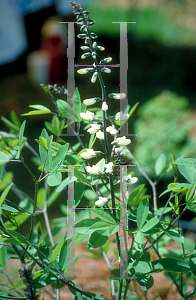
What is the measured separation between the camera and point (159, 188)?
1.25m

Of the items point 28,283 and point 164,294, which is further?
point 164,294

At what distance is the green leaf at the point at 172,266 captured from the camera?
0.32 meters

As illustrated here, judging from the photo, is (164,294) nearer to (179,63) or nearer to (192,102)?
(192,102)

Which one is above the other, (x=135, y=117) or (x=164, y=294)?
(x=135, y=117)

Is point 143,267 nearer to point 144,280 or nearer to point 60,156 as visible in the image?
point 144,280

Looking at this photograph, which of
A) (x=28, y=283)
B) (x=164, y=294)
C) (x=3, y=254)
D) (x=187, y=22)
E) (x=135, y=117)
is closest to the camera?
(x=28, y=283)

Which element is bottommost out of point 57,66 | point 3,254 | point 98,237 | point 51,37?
point 3,254

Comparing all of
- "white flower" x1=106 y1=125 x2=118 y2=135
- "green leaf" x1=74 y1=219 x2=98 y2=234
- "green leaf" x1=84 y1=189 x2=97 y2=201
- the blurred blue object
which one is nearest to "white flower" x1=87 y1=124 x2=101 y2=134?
"white flower" x1=106 y1=125 x2=118 y2=135

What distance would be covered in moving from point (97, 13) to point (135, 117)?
569 mm

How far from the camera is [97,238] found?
0.99 feet

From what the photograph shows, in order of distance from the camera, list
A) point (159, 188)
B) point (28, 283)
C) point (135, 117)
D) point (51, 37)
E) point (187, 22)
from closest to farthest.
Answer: point (28, 283), point (51, 37), point (159, 188), point (135, 117), point (187, 22)

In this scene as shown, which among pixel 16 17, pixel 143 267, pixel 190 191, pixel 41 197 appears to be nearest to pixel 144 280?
pixel 143 267

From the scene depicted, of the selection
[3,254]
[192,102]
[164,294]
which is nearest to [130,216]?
[3,254]

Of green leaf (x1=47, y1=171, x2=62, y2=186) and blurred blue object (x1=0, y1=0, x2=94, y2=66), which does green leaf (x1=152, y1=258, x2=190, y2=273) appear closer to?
green leaf (x1=47, y1=171, x2=62, y2=186)
